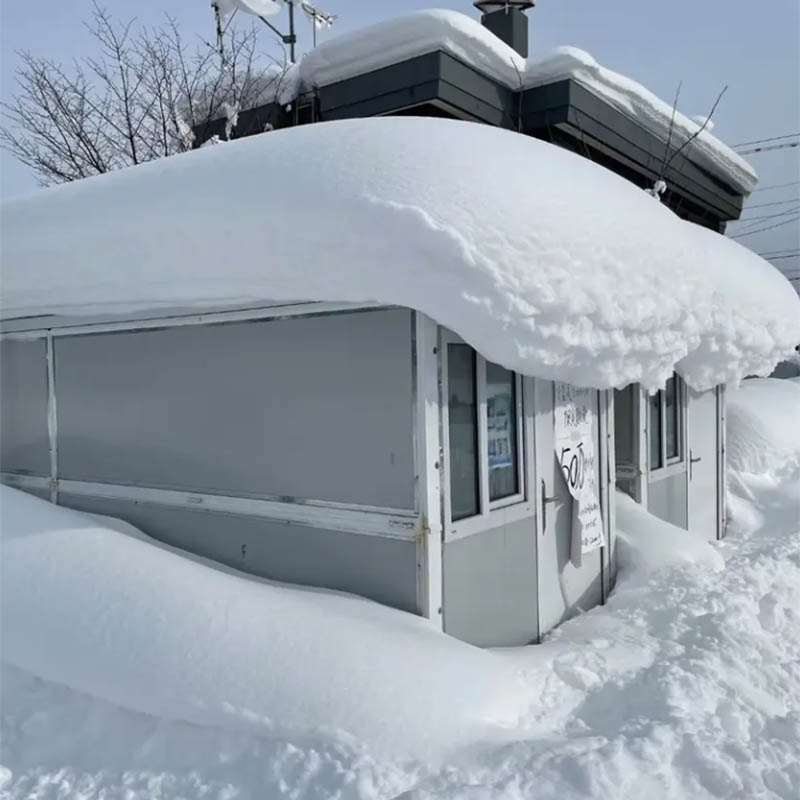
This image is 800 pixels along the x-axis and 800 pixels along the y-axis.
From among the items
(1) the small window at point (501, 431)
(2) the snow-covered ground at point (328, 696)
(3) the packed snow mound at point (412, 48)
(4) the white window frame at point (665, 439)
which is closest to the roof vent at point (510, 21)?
(3) the packed snow mound at point (412, 48)

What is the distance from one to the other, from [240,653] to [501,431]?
6.23 feet

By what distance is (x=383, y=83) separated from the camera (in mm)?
8711

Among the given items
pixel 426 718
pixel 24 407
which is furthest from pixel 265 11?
pixel 426 718

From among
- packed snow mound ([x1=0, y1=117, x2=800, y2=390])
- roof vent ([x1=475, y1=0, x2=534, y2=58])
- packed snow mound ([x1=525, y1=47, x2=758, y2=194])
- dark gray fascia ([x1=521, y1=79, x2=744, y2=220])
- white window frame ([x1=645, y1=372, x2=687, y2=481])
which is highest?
roof vent ([x1=475, y1=0, x2=534, y2=58])

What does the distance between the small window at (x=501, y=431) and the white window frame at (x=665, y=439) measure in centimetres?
240

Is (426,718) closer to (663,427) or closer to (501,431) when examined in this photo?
(501,431)

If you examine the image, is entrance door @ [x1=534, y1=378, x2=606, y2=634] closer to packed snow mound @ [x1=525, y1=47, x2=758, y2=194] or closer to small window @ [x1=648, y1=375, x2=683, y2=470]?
small window @ [x1=648, y1=375, x2=683, y2=470]

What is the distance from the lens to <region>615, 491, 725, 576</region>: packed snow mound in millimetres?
5242

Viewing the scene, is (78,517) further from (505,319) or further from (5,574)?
(505,319)

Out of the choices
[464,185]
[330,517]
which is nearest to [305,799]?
[330,517]

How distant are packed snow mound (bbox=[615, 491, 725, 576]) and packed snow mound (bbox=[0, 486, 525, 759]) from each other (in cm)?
223

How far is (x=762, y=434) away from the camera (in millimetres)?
9797

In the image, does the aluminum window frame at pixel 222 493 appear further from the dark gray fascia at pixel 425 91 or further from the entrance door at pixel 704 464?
the dark gray fascia at pixel 425 91

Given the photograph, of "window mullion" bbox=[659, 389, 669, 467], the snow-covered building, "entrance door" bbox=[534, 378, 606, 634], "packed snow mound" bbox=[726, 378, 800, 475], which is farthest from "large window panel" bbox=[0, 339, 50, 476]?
"packed snow mound" bbox=[726, 378, 800, 475]
